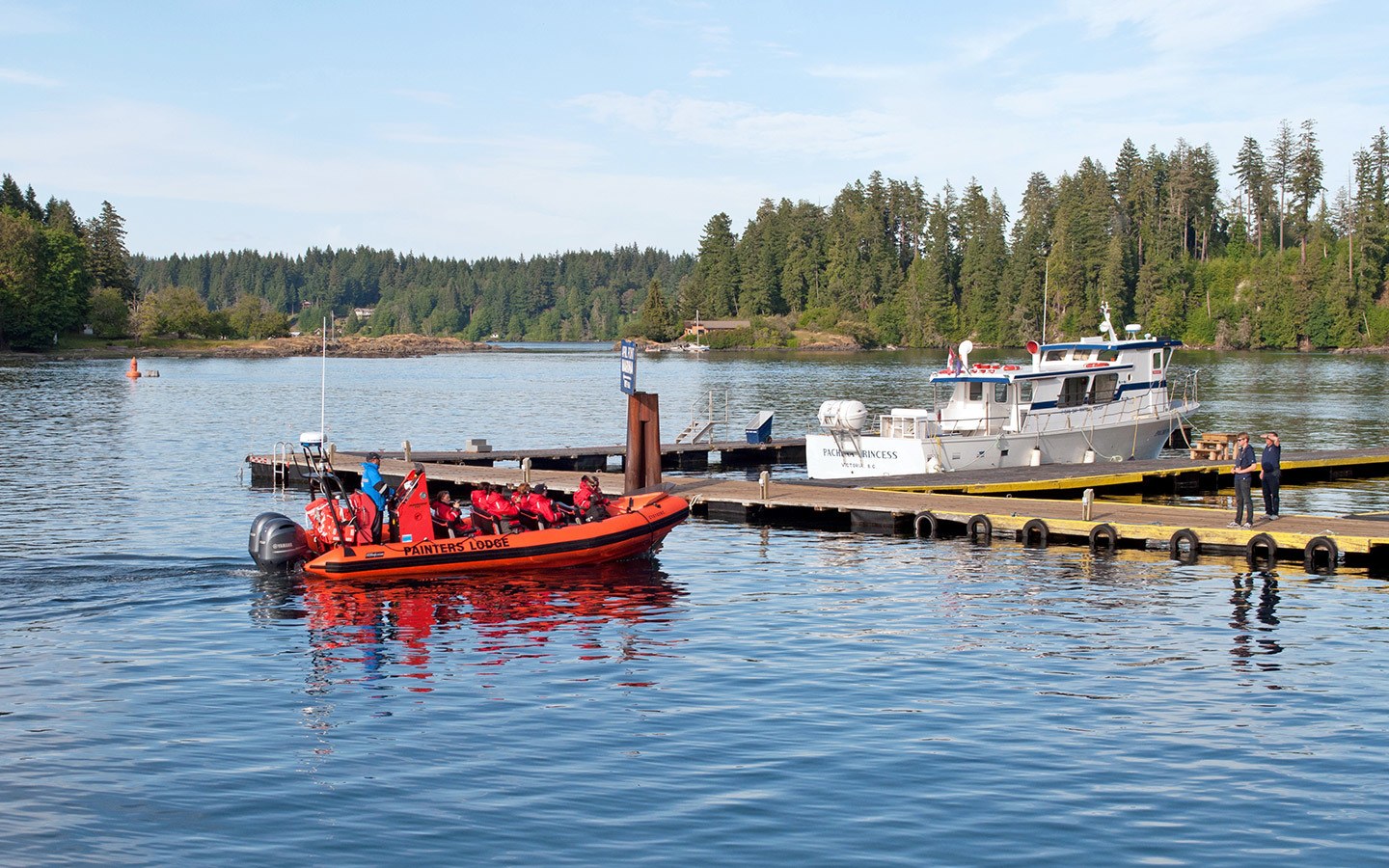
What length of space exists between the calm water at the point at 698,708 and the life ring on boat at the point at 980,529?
2.57ft

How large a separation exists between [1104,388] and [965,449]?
612 centimetres

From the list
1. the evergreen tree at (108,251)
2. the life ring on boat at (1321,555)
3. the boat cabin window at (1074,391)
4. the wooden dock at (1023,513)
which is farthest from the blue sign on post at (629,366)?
the evergreen tree at (108,251)

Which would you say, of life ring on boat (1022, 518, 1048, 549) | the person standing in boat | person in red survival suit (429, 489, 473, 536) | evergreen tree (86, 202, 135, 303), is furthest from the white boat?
evergreen tree (86, 202, 135, 303)

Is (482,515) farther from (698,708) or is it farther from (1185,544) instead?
(1185,544)

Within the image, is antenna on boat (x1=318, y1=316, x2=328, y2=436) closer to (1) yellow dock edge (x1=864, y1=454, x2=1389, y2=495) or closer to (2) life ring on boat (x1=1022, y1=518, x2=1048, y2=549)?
(1) yellow dock edge (x1=864, y1=454, x2=1389, y2=495)

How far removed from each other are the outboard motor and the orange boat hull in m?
0.28

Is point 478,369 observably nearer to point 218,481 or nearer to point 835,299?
point 835,299

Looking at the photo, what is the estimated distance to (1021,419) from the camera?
36938 millimetres

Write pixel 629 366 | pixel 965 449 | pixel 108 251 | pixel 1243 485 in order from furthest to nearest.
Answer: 1. pixel 108 251
2. pixel 965 449
3. pixel 629 366
4. pixel 1243 485

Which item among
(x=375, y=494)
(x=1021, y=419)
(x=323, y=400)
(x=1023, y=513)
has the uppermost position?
(x=323, y=400)

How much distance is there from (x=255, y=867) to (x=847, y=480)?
2457 centimetres

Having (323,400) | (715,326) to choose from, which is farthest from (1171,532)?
(715,326)

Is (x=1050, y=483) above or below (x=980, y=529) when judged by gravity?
above

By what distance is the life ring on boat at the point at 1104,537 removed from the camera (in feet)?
88.1
